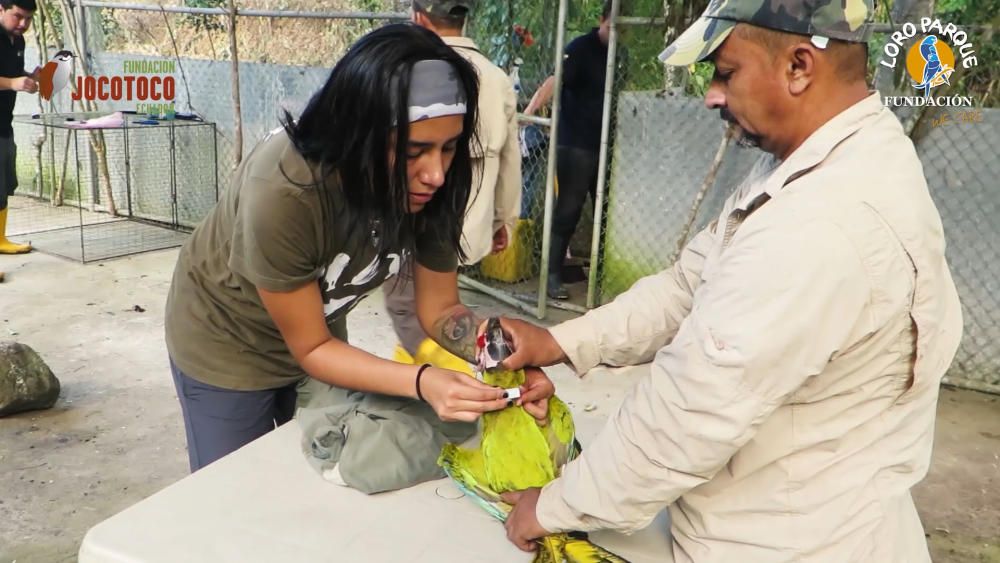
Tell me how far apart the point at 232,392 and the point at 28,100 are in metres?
7.64

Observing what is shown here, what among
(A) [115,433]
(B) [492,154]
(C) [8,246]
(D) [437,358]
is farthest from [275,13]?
(D) [437,358]

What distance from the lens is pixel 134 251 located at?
6.43 m

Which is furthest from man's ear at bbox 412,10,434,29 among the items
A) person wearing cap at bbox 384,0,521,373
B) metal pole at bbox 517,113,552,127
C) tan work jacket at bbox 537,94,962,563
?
tan work jacket at bbox 537,94,962,563

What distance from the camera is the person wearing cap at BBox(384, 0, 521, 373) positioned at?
3303 millimetres

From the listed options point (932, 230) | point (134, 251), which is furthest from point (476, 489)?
point (134, 251)

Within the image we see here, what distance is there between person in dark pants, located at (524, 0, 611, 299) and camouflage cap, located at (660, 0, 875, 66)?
3740 millimetres

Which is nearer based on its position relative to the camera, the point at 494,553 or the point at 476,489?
the point at 494,553

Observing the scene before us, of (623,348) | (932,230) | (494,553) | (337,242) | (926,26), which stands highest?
(926,26)

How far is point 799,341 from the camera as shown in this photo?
1.09 meters

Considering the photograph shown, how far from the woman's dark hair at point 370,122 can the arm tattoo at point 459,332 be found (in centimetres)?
39

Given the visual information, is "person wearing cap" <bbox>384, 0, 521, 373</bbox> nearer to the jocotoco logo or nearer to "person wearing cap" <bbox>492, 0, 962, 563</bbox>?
"person wearing cap" <bbox>492, 0, 962, 563</bbox>

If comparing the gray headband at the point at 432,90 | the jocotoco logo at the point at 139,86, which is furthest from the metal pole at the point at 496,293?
the gray headband at the point at 432,90

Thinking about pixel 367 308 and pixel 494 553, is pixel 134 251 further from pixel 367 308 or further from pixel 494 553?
pixel 494 553

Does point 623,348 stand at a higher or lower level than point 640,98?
lower
